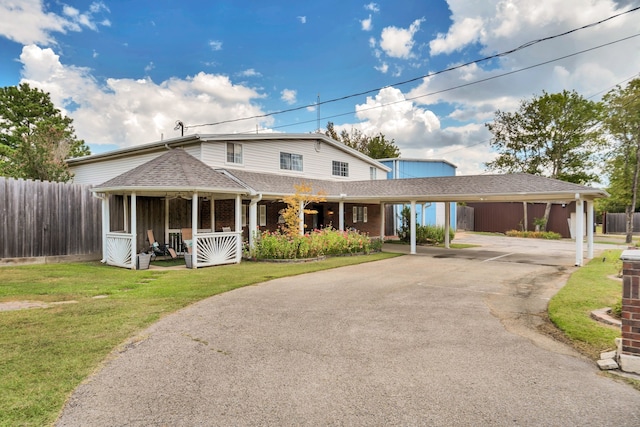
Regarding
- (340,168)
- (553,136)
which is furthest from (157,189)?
(553,136)

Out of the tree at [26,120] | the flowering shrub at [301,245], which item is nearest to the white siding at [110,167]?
the tree at [26,120]

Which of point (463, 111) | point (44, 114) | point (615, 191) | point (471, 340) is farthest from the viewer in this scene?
point (44, 114)

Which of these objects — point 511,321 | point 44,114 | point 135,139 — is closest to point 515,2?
point 511,321

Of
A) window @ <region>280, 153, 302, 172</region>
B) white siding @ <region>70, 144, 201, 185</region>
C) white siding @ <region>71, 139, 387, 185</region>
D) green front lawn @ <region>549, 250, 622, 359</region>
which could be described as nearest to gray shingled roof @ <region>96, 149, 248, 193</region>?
white siding @ <region>71, 139, 387, 185</region>

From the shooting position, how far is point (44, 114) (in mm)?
32781

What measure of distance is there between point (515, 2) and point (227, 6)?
11.8m

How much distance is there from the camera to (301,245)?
13617mm

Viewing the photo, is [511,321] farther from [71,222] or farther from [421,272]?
[71,222]

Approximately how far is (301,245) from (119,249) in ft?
20.8

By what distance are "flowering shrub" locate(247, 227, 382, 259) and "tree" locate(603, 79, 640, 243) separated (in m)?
20.8

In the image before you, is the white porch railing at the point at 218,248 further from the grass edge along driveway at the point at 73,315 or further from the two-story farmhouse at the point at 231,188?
the grass edge along driveway at the point at 73,315

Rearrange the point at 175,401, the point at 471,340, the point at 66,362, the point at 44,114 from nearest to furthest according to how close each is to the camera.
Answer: the point at 175,401
the point at 66,362
the point at 471,340
the point at 44,114

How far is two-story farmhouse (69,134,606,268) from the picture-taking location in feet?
39.7

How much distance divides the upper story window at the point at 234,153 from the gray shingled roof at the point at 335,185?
0.66 metres
